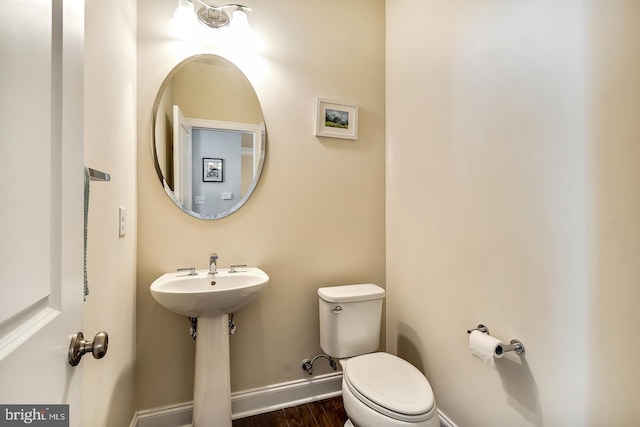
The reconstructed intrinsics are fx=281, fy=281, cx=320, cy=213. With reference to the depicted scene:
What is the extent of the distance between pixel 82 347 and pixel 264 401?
1.37 meters

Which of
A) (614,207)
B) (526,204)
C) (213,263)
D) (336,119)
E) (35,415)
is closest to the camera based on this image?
(35,415)

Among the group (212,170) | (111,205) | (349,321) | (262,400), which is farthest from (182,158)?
(262,400)

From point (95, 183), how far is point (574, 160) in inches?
61.8

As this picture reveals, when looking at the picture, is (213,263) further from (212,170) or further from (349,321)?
(349,321)

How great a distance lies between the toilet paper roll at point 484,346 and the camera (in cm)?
106

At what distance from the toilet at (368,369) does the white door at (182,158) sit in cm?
96

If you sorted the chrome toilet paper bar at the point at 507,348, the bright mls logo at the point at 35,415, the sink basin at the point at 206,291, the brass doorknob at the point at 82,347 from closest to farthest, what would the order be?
the bright mls logo at the point at 35,415 < the brass doorknob at the point at 82,347 < the chrome toilet paper bar at the point at 507,348 < the sink basin at the point at 206,291

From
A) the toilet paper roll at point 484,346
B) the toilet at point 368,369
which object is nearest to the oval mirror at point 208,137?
the toilet at point 368,369

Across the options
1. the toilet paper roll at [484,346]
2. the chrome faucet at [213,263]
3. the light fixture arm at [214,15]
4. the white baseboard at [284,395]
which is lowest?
the white baseboard at [284,395]

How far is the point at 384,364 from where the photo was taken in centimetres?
139

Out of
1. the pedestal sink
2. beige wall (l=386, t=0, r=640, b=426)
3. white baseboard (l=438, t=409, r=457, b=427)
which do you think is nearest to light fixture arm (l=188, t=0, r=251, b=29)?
beige wall (l=386, t=0, r=640, b=426)

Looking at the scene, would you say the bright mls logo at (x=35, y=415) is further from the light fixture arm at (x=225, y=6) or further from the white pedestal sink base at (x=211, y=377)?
the light fixture arm at (x=225, y=6)

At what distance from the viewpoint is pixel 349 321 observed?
61.8 inches

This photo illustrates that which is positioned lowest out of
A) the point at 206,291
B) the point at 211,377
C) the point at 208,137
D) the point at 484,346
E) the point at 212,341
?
the point at 211,377
